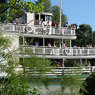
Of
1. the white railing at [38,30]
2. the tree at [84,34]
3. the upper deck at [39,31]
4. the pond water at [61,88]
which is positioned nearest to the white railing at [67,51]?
the upper deck at [39,31]

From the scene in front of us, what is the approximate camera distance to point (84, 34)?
53.1 m

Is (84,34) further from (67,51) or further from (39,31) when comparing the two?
(39,31)

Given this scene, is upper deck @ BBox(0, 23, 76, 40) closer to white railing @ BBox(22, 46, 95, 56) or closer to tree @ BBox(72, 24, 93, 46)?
white railing @ BBox(22, 46, 95, 56)

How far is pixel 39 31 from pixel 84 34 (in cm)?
3353

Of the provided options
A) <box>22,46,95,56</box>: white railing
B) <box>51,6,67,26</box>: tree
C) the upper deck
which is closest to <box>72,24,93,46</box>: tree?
<box>51,6,67,26</box>: tree

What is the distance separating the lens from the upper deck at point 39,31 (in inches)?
774

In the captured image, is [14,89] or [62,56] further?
[62,56]

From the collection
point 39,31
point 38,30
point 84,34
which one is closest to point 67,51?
point 39,31

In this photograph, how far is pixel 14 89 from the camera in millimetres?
7922

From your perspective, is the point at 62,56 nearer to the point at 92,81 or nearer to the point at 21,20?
the point at 21,20

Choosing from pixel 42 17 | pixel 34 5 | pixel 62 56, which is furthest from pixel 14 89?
pixel 42 17

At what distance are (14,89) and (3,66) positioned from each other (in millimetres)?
859

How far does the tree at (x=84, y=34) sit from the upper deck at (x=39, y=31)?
2897 cm

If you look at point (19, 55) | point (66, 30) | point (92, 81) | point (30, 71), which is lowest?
point (92, 81)
